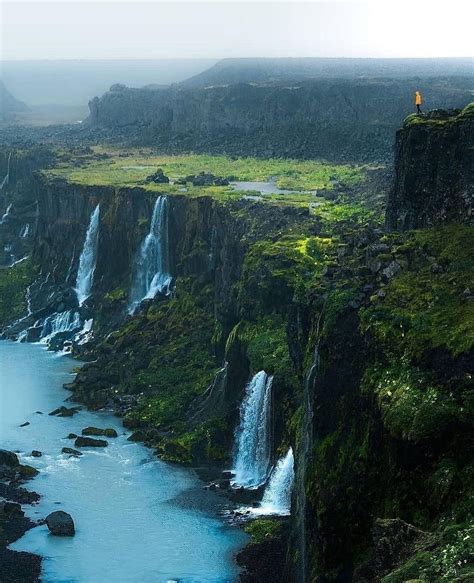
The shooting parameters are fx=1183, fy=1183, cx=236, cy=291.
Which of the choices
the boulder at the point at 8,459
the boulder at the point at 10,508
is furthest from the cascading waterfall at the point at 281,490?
the boulder at the point at 8,459

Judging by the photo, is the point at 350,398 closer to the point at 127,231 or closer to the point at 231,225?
the point at 231,225

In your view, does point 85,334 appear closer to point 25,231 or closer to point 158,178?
point 158,178

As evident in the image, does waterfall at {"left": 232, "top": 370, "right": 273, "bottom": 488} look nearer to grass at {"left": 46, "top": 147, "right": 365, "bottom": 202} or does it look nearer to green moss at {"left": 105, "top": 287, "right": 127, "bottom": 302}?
green moss at {"left": 105, "top": 287, "right": 127, "bottom": 302}

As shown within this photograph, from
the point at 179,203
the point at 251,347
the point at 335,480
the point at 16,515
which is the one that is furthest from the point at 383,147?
the point at 335,480

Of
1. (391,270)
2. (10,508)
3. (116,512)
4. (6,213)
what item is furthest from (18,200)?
(391,270)

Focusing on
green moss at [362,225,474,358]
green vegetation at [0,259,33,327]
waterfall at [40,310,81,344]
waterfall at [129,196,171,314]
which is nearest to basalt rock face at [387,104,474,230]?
green moss at [362,225,474,358]

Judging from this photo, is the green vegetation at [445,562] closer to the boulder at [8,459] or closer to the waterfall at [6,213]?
the boulder at [8,459]

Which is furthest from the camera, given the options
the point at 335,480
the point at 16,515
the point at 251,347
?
the point at 251,347
